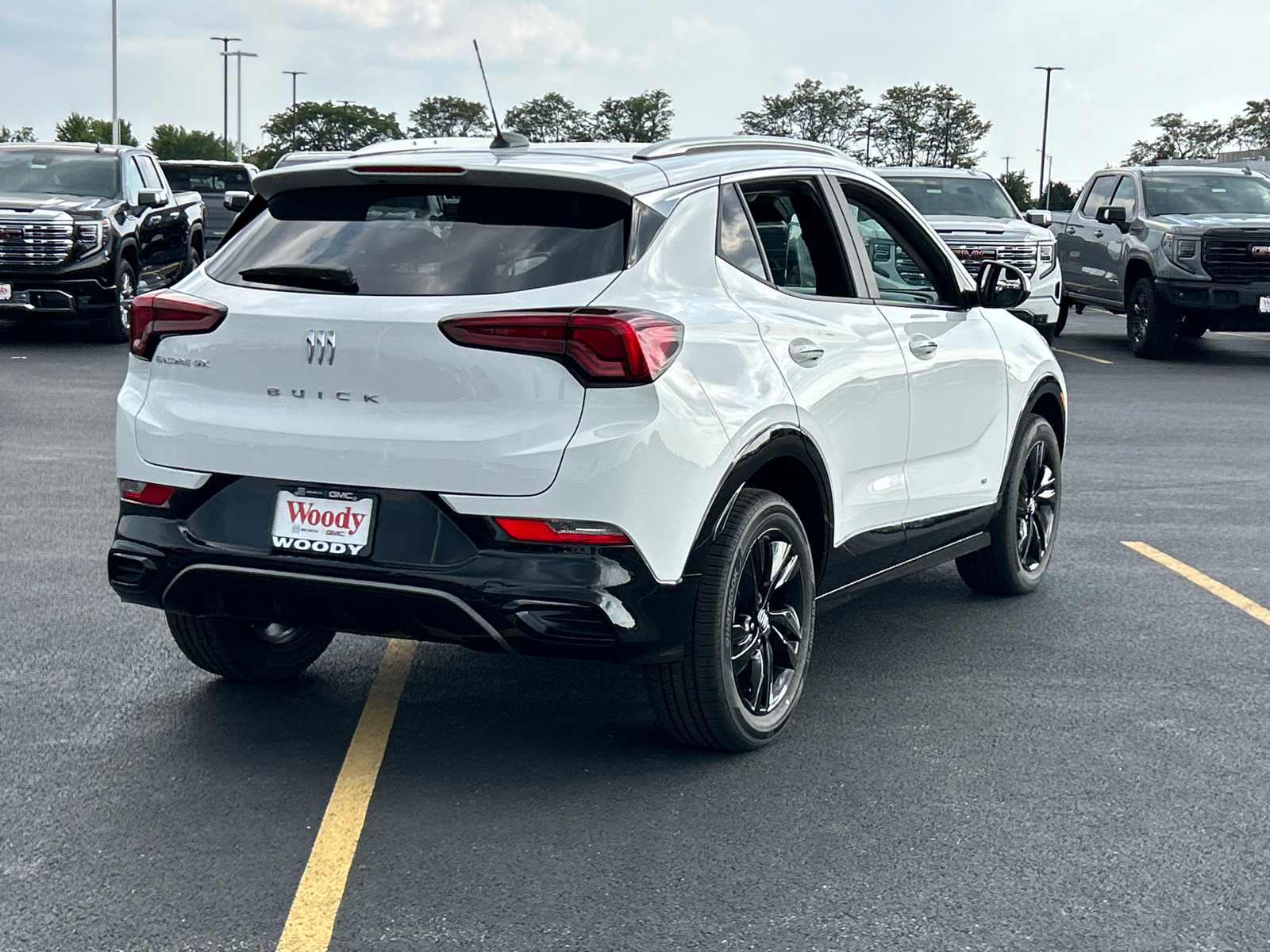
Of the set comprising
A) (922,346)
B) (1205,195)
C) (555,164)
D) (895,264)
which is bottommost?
(922,346)

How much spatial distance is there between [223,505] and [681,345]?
134 cm

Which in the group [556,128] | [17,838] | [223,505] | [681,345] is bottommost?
[17,838]

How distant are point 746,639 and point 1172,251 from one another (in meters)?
14.5

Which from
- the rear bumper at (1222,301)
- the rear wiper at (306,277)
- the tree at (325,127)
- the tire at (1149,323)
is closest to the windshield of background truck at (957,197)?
the tire at (1149,323)

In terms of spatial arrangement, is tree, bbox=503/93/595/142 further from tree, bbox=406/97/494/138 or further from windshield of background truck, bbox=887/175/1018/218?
windshield of background truck, bbox=887/175/1018/218

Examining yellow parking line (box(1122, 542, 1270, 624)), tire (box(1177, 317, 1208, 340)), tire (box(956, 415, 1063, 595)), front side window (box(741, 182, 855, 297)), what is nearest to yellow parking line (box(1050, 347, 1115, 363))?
tire (box(1177, 317, 1208, 340))

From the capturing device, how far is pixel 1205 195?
1927cm

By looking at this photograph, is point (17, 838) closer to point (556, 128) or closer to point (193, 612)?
point (193, 612)

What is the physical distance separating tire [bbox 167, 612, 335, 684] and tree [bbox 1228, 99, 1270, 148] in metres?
117

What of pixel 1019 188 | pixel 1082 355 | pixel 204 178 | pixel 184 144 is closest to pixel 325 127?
pixel 184 144

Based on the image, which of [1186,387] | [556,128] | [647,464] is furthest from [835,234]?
[556,128]

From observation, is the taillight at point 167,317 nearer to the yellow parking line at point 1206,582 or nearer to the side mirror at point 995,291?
the side mirror at point 995,291

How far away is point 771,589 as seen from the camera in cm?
500

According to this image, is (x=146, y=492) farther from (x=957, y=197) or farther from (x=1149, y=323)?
(x=957, y=197)
